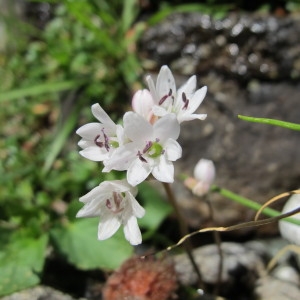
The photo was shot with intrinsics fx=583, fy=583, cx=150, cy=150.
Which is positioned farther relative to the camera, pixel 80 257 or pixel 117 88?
pixel 117 88

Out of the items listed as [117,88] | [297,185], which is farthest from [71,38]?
[297,185]

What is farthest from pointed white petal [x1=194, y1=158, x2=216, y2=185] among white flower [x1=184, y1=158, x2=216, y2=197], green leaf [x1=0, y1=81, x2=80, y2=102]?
green leaf [x1=0, y1=81, x2=80, y2=102]

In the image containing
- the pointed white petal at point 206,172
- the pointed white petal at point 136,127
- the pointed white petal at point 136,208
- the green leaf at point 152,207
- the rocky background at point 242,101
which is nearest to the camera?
the pointed white petal at point 136,127

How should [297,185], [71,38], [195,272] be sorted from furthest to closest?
[71,38] < [297,185] < [195,272]

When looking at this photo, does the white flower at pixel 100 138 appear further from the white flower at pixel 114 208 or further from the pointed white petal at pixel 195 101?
the pointed white petal at pixel 195 101

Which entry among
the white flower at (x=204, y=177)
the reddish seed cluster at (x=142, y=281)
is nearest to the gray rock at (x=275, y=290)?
the reddish seed cluster at (x=142, y=281)

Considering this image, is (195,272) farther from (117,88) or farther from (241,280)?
(117,88)

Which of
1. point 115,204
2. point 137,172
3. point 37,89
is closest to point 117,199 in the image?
point 115,204

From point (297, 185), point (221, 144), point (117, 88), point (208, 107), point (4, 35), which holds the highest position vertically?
point (4, 35)

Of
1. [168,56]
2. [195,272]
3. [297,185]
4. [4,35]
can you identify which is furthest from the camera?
[4,35]
